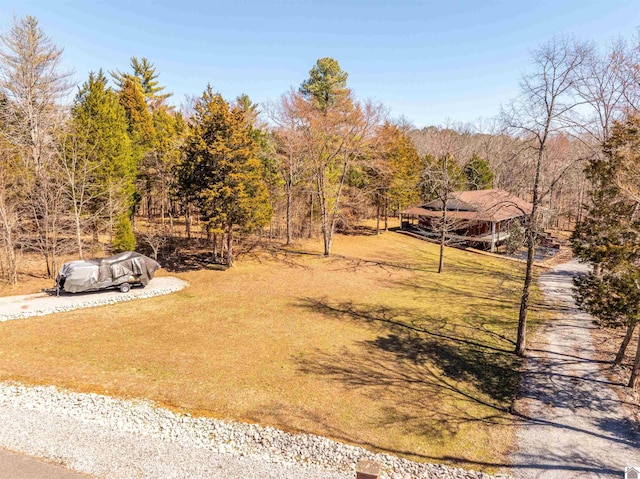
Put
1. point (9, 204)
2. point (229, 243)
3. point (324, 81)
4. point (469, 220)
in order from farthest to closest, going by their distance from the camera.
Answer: point (324, 81) < point (469, 220) < point (229, 243) < point (9, 204)

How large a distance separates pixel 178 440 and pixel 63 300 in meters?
11.9

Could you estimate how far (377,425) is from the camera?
931 centimetres

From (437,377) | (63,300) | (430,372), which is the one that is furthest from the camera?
(63,300)

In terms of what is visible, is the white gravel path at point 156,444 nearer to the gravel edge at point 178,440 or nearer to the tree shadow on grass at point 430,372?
the gravel edge at point 178,440

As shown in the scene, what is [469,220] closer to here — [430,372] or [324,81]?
[324,81]

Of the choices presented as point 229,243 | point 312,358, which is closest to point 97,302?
point 229,243

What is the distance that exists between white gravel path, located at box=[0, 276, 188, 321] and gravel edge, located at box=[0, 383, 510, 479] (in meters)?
6.27

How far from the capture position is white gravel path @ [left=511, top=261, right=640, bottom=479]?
8.12m

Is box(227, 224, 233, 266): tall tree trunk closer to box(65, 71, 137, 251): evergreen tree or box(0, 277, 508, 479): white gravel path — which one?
box(65, 71, 137, 251): evergreen tree

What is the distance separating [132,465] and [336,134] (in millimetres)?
24842

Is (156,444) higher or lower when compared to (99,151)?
lower

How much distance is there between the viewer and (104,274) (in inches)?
679

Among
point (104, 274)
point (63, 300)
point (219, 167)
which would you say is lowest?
point (63, 300)

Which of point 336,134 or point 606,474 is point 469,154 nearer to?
point 336,134
